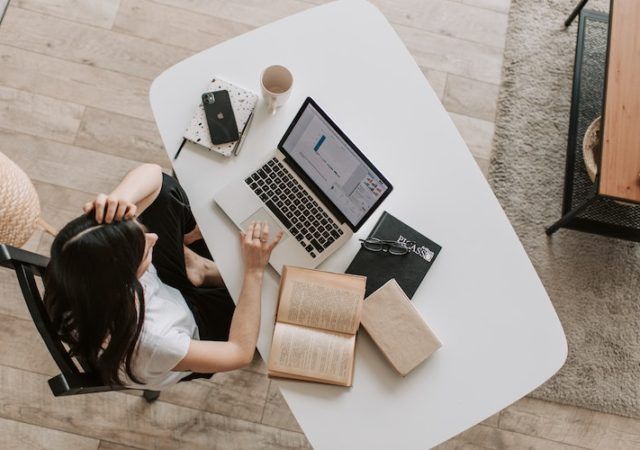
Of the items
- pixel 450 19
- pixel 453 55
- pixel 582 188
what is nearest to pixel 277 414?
pixel 582 188

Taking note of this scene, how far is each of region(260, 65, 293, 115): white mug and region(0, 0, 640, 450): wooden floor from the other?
2.69 feet

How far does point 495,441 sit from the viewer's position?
5.97 ft

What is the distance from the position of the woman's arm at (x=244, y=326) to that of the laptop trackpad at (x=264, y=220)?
0.09ft

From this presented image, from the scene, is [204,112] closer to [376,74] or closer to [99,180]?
[376,74]

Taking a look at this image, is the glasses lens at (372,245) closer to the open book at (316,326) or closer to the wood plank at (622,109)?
the open book at (316,326)

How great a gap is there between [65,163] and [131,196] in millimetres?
902

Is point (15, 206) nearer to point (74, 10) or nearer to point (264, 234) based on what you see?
point (264, 234)

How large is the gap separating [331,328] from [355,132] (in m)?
0.48

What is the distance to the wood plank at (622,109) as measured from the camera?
1619mm

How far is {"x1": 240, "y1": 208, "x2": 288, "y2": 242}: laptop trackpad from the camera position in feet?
4.19

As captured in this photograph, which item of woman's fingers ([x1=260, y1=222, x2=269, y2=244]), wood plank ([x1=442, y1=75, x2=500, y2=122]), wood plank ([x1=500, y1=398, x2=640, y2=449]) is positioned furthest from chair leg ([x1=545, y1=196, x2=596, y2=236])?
woman's fingers ([x1=260, y1=222, x2=269, y2=244])

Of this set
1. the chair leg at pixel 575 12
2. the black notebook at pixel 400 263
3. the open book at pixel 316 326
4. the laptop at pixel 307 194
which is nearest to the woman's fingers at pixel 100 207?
the laptop at pixel 307 194

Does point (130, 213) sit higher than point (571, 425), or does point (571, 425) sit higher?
point (130, 213)

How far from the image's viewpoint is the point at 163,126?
1333 mm
